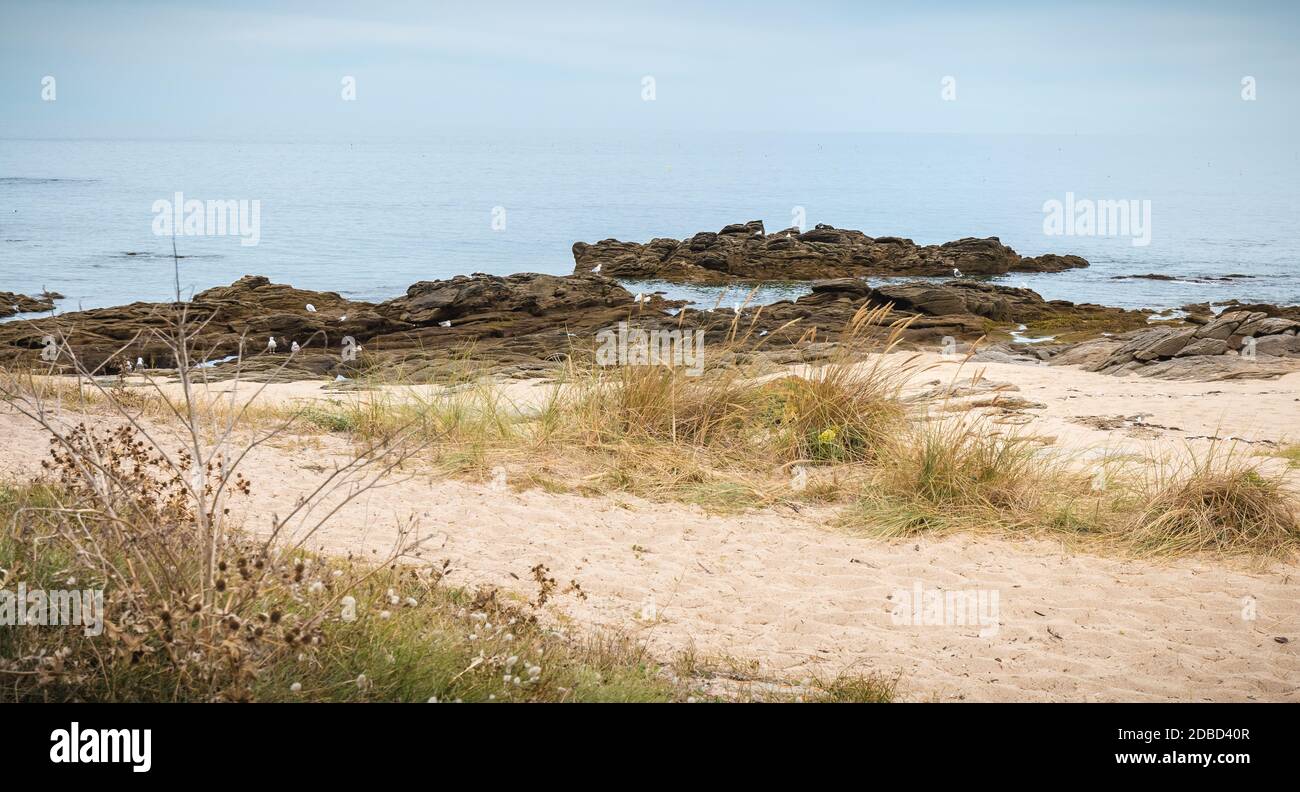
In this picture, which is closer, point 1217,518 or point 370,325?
point 1217,518

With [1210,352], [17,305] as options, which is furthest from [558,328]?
[17,305]

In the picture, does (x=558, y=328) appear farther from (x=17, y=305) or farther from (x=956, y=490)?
(x=956, y=490)

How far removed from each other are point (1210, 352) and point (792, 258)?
1868cm

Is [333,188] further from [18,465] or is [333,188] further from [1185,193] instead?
[18,465]

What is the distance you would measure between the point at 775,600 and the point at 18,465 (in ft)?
18.0

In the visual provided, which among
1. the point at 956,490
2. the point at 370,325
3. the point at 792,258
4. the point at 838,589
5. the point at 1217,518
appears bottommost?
the point at 838,589

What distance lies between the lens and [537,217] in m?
55.5

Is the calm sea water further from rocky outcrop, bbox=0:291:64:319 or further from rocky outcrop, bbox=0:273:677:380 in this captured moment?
rocky outcrop, bbox=0:273:677:380

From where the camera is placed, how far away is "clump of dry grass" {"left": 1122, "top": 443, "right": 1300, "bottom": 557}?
6.29 m

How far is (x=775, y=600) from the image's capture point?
555 cm

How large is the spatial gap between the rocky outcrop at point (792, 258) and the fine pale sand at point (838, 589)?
24733 millimetres

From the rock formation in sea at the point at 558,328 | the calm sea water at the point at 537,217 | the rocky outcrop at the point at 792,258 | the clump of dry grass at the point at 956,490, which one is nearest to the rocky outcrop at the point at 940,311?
the rock formation in sea at the point at 558,328

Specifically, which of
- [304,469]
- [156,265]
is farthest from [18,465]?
[156,265]

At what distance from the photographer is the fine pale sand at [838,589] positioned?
4656 millimetres
